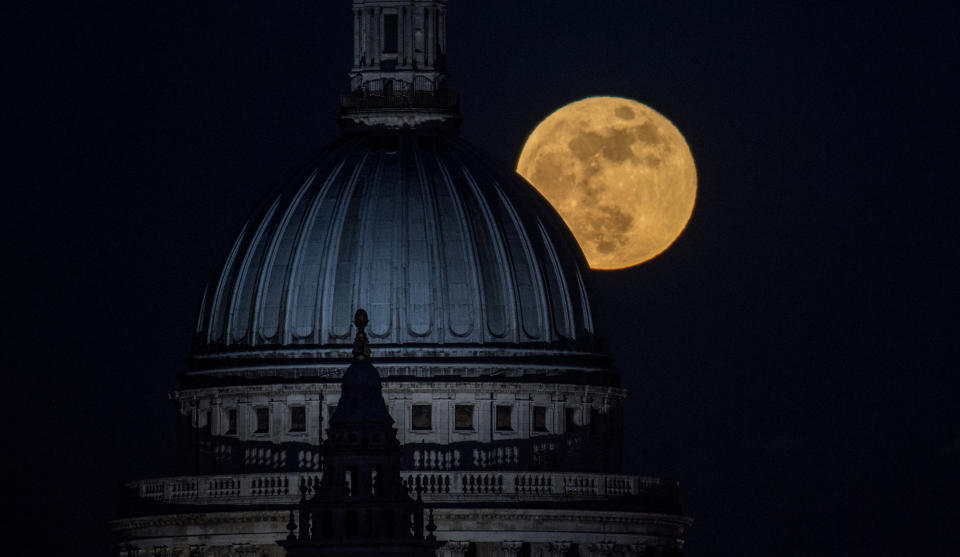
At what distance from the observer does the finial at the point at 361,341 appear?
179 meters

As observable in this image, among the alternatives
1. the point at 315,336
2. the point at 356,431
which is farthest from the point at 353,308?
the point at 356,431

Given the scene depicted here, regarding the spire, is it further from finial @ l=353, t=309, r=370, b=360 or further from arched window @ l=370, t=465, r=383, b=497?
arched window @ l=370, t=465, r=383, b=497

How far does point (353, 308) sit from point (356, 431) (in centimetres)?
2226

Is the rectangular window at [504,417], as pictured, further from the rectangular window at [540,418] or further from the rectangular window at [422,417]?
the rectangular window at [422,417]

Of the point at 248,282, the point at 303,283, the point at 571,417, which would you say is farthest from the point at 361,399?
the point at 571,417

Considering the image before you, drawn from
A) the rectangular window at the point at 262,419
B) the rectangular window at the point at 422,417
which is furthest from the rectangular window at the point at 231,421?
the rectangular window at the point at 422,417

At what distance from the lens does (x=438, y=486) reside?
19212 centimetres

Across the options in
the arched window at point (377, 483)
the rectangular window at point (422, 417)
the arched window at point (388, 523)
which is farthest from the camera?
the rectangular window at point (422, 417)

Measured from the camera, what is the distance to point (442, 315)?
19788 centimetres

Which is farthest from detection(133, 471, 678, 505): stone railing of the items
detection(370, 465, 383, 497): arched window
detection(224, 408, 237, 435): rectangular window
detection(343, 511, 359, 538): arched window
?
detection(343, 511, 359, 538): arched window

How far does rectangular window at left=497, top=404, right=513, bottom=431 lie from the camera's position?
197 metres

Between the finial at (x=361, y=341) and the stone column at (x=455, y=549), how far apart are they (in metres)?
9.63

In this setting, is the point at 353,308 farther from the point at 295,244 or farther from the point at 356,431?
the point at 356,431

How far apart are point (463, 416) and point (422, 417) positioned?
4.55 ft
